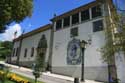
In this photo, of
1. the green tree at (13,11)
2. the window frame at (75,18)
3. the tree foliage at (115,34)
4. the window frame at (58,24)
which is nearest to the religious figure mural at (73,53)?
the window frame at (75,18)

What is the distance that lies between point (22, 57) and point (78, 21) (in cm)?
1663

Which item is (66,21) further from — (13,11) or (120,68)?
(120,68)

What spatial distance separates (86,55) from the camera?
2439 centimetres

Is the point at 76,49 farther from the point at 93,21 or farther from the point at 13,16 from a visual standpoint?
the point at 13,16

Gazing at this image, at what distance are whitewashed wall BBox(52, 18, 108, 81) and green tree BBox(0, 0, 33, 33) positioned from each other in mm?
6870

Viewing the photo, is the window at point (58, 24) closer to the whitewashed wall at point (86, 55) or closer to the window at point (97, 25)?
the whitewashed wall at point (86, 55)

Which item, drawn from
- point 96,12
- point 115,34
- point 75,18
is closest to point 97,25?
point 96,12

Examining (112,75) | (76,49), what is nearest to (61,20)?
(76,49)

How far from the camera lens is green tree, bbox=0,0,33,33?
20375 millimetres

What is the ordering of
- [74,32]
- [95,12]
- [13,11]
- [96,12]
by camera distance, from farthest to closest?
1. [74,32]
2. [95,12]
3. [96,12]
4. [13,11]

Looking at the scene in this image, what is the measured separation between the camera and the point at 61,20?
30250 millimetres

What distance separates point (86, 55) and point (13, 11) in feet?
31.8

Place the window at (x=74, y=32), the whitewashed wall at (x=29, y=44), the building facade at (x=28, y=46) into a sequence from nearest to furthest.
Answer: the window at (x=74, y=32) < the whitewashed wall at (x=29, y=44) < the building facade at (x=28, y=46)

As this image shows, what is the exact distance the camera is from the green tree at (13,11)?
20375 millimetres
